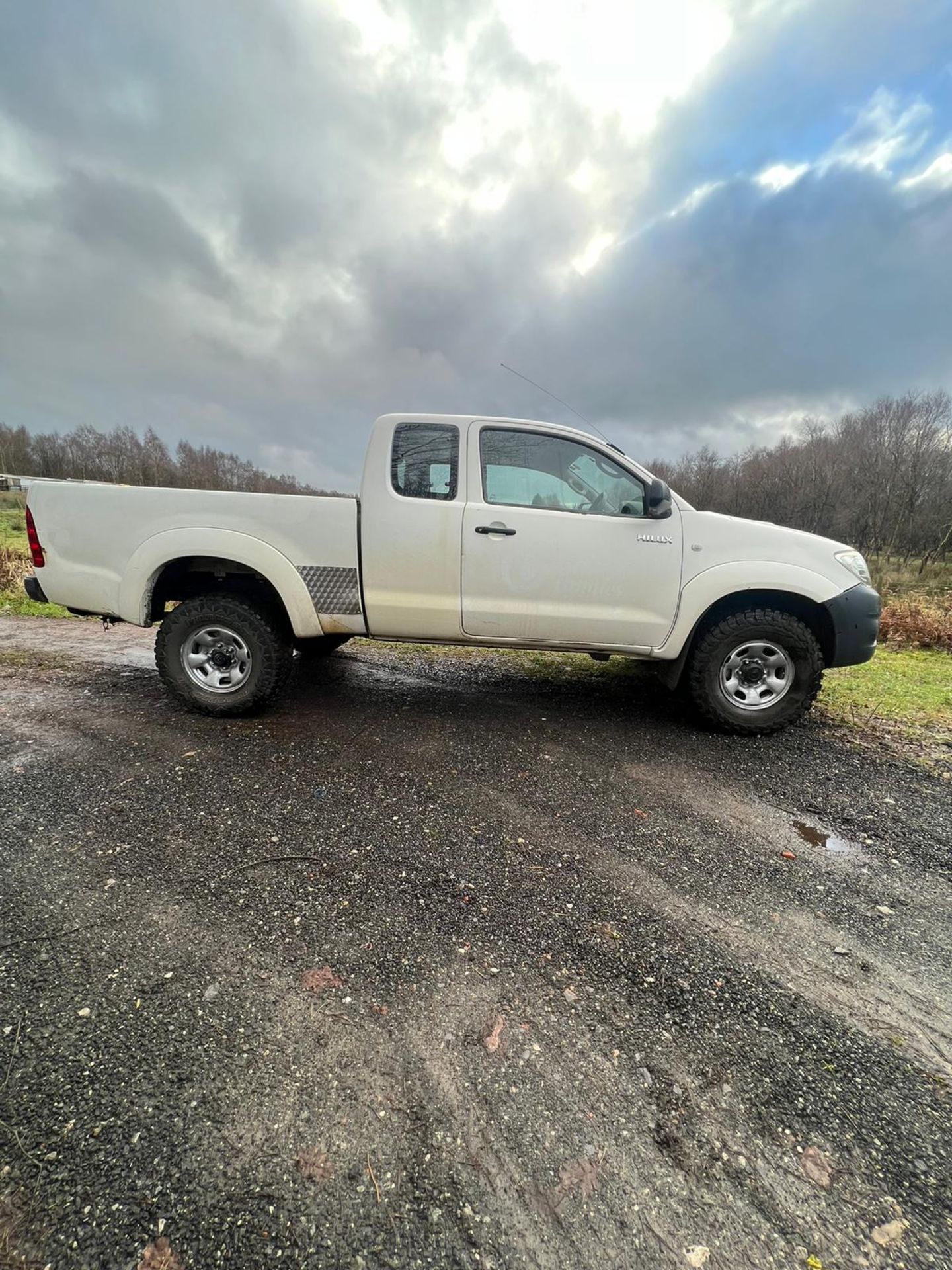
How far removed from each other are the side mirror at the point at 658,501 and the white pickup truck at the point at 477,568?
0.5 inches

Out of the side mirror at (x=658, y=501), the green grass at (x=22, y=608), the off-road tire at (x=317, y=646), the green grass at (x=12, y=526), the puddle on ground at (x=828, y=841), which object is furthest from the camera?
the green grass at (x=12, y=526)

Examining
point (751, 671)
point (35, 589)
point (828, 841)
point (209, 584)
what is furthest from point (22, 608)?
point (828, 841)

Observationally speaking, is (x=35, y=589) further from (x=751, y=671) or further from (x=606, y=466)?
(x=751, y=671)

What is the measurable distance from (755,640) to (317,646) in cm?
374

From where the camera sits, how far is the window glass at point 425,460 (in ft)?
12.4

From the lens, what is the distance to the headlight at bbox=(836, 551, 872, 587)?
381cm

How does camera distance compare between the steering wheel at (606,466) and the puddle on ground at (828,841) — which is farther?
the steering wheel at (606,466)

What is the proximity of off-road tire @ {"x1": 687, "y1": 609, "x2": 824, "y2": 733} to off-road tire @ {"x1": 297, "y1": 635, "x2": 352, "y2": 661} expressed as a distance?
2.65m

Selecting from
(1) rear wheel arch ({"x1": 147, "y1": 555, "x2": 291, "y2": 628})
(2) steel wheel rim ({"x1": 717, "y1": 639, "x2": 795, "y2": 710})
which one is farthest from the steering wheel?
(1) rear wheel arch ({"x1": 147, "y1": 555, "x2": 291, "y2": 628})

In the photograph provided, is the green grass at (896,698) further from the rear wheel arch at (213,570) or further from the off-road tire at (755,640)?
the rear wheel arch at (213,570)

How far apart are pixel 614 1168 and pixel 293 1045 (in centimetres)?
89

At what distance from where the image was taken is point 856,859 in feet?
8.57

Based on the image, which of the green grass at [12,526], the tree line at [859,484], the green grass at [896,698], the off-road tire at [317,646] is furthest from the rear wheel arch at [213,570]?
the tree line at [859,484]

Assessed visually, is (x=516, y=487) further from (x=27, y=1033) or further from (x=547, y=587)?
(x=27, y=1033)
